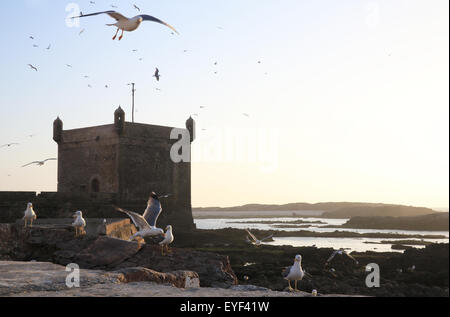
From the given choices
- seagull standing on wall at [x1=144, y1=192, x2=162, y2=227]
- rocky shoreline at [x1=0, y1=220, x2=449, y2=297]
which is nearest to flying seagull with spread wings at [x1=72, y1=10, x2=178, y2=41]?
rocky shoreline at [x1=0, y1=220, x2=449, y2=297]

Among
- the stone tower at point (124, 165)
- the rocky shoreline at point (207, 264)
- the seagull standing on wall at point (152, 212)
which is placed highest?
the stone tower at point (124, 165)

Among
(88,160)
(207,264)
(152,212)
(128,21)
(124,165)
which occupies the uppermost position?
(88,160)

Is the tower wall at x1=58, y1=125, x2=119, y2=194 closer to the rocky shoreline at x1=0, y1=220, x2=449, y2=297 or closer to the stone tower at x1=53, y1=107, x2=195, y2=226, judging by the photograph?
the stone tower at x1=53, y1=107, x2=195, y2=226

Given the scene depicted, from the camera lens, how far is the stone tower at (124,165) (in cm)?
3534

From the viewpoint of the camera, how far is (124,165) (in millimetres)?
35344

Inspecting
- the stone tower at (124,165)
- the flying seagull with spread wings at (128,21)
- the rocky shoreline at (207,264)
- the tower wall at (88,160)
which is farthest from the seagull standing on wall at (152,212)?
the tower wall at (88,160)

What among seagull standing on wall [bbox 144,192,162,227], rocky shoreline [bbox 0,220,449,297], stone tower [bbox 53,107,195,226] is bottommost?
rocky shoreline [bbox 0,220,449,297]

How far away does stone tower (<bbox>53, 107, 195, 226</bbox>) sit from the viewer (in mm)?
35344

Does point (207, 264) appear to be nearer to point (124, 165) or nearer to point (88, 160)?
point (124, 165)

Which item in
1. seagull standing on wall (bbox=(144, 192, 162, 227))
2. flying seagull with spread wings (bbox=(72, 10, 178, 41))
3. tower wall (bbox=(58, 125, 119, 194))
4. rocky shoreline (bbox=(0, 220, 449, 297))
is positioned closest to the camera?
rocky shoreline (bbox=(0, 220, 449, 297))

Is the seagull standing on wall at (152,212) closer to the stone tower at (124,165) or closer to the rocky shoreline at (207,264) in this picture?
the rocky shoreline at (207,264)

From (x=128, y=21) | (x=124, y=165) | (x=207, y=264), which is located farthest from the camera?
(x=124, y=165)

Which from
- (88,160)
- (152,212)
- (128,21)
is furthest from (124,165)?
(128,21)

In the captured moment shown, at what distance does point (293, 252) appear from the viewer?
3303 centimetres
